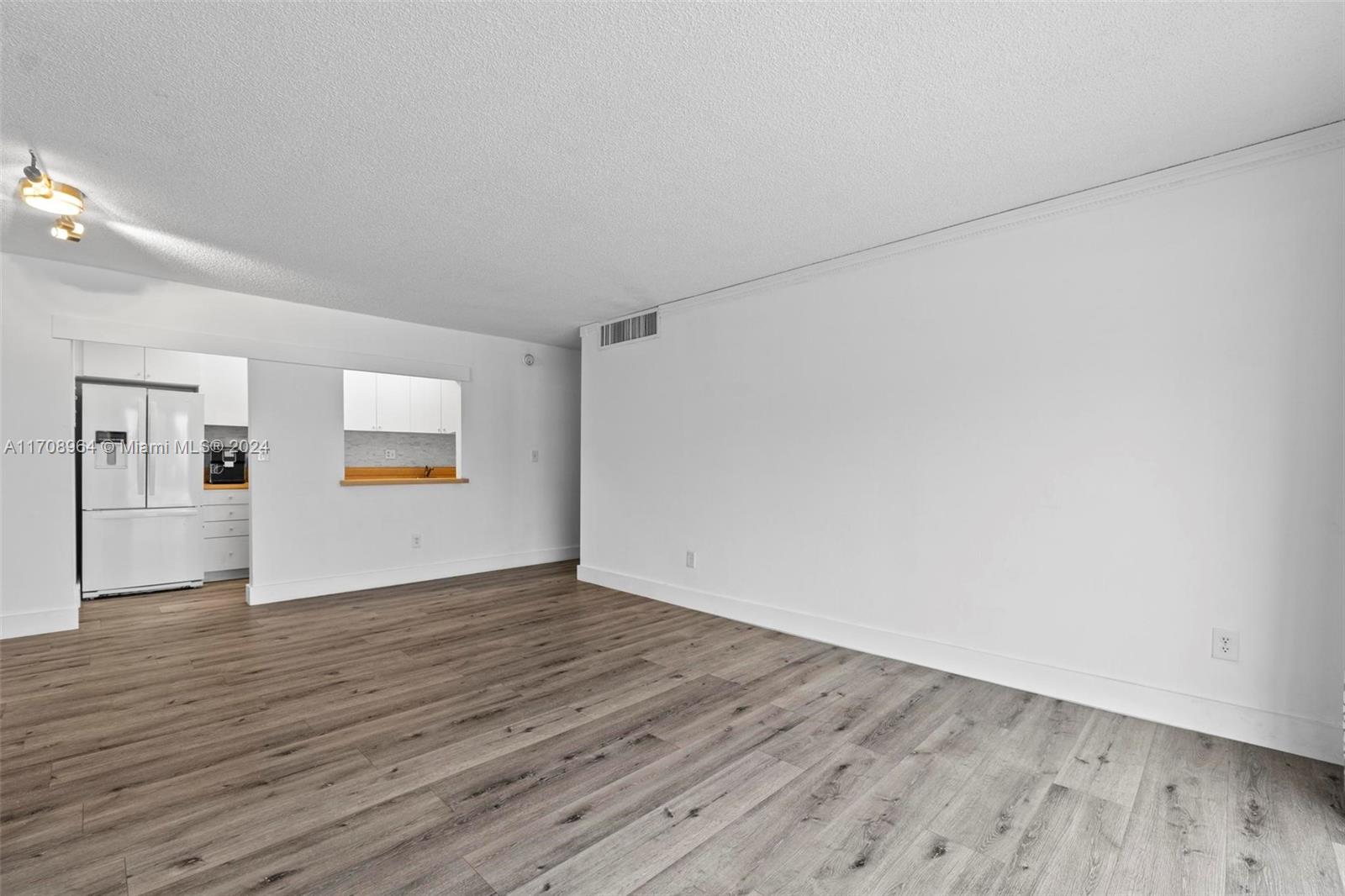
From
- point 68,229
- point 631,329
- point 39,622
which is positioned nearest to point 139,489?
point 39,622

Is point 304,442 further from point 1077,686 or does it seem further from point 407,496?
point 1077,686

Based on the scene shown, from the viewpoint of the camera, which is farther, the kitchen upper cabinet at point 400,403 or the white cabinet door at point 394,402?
the white cabinet door at point 394,402

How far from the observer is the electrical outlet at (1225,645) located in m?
2.59

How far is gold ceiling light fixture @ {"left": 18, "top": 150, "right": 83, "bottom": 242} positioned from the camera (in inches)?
104

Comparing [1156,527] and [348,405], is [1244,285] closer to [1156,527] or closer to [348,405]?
[1156,527]

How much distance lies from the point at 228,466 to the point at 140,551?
114 centimetres

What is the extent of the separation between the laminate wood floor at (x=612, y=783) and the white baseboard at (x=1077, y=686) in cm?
8

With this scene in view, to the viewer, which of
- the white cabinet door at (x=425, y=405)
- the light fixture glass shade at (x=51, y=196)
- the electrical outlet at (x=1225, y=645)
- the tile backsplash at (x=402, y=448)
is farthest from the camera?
the tile backsplash at (x=402, y=448)

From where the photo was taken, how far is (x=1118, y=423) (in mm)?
2893

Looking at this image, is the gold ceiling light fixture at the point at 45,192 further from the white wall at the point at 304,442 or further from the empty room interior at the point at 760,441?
the white wall at the point at 304,442

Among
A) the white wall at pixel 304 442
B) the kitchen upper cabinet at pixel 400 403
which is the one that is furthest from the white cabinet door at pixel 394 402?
the white wall at pixel 304 442

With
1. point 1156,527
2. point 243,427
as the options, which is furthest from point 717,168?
point 243,427

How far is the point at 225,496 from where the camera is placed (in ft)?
19.6

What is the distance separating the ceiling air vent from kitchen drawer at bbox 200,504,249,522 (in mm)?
4027
